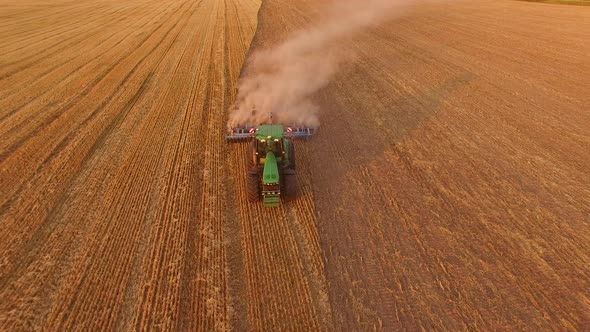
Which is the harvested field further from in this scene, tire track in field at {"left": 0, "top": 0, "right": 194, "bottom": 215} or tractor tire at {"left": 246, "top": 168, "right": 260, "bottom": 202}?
tractor tire at {"left": 246, "top": 168, "right": 260, "bottom": 202}

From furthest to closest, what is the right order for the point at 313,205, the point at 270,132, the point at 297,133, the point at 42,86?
the point at 42,86 → the point at 297,133 → the point at 313,205 → the point at 270,132

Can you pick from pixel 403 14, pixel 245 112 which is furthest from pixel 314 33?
pixel 245 112

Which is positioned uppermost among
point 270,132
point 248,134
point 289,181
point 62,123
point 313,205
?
point 270,132

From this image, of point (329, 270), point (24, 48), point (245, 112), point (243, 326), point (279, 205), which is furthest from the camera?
point (24, 48)

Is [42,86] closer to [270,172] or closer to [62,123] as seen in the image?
[62,123]

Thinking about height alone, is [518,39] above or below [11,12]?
below

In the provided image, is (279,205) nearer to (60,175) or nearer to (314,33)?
(60,175)

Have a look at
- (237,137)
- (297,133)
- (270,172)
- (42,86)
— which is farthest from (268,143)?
(42,86)
